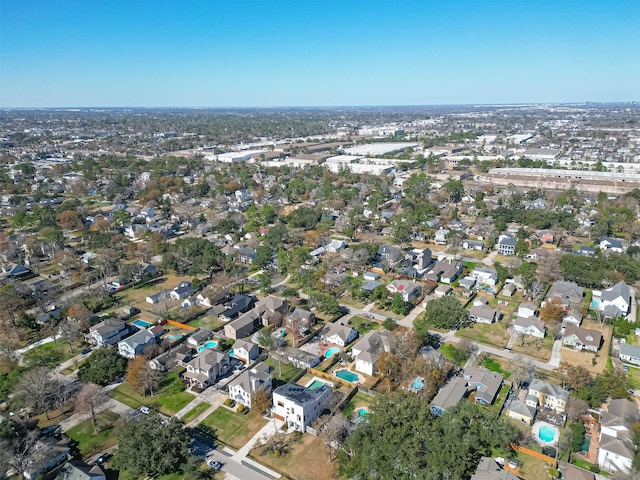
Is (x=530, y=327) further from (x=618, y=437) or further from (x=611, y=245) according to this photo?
(x=611, y=245)

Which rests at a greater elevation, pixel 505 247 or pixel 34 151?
pixel 34 151

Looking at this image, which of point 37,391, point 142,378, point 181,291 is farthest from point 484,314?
point 37,391

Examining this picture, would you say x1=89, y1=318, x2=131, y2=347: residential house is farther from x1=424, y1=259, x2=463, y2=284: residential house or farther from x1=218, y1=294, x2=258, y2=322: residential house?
x1=424, y1=259, x2=463, y2=284: residential house

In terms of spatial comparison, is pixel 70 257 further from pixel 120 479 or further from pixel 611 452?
pixel 611 452

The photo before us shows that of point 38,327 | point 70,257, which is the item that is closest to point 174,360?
point 38,327

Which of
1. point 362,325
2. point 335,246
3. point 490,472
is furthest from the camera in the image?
point 335,246

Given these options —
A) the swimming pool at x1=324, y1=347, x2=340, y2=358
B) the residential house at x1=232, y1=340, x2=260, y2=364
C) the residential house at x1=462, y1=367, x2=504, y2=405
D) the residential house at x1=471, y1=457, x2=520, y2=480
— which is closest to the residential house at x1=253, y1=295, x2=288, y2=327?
the residential house at x1=232, y1=340, x2=260, y2=364

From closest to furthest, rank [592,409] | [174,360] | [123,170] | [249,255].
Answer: [592,409]
[174,360]
[249,255]
[123,170]
